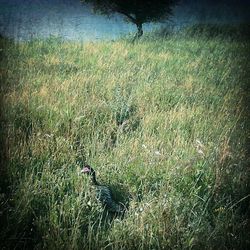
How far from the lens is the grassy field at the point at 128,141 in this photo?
2.62 m

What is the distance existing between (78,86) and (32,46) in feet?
2.90

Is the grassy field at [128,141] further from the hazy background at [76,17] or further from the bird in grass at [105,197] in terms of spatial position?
the hazy background at [76,17]

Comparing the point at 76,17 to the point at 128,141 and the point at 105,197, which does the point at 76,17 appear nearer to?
the point at 128,141

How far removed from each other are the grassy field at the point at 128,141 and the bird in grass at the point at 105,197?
4.0 inches

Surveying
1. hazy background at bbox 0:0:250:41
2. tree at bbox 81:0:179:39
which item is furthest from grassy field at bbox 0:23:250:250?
tree at bbox 81:0:179:39

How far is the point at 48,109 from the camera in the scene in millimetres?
4148

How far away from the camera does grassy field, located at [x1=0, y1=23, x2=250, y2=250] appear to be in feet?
8.59

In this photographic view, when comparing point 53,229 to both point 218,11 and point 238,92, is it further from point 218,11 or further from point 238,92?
point 238,92

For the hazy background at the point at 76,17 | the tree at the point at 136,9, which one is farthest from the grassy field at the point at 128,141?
the tree at the point at 136,9

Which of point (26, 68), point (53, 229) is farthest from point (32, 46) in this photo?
point (53, 229)

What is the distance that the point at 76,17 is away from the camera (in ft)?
13.1

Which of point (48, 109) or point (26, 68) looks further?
point (26, 68)

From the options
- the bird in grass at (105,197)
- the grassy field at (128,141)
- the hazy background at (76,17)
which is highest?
the hazy background at (76,17)

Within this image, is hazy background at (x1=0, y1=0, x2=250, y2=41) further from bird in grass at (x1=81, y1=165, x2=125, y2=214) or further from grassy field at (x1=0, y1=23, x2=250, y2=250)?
bird in grass at (x1=81, y1=165, x2=125, y2=214)
